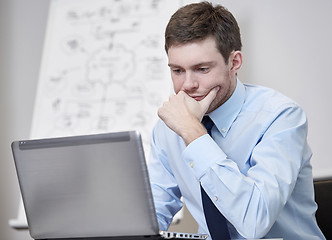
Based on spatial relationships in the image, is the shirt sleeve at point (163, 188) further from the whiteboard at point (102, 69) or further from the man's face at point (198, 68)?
the whiteboard at point (102, 69)

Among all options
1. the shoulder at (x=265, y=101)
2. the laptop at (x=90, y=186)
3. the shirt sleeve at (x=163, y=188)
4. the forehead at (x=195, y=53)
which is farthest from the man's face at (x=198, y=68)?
the laptop at (x=90, y=186)

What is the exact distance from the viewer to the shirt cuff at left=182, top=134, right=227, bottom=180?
127 cm

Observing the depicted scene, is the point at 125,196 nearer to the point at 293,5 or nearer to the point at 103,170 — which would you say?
the point at 103,170

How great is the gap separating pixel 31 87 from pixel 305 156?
2170 millimetres

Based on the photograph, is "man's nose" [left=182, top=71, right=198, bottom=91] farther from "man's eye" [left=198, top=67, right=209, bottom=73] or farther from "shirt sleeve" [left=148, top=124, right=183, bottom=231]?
"shirt sleeve" [left=148, top=124, right=183, bottom=231]

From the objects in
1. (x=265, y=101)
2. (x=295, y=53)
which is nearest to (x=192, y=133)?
(x=265, y=101)

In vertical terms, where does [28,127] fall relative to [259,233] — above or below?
below

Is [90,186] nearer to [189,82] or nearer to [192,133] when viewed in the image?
[192,133]

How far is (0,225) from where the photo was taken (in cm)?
325

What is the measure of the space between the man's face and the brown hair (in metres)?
0.02

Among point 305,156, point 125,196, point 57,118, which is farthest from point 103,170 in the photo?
point 57,118

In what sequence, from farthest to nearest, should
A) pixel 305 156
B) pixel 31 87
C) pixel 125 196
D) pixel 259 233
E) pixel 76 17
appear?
pixel 31 87 → pixel 76 17 → pixel 305 156 → pixel 259 233 → pixel 125 196

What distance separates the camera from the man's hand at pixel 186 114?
1.33 m

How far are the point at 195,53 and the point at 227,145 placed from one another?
0.89ft
